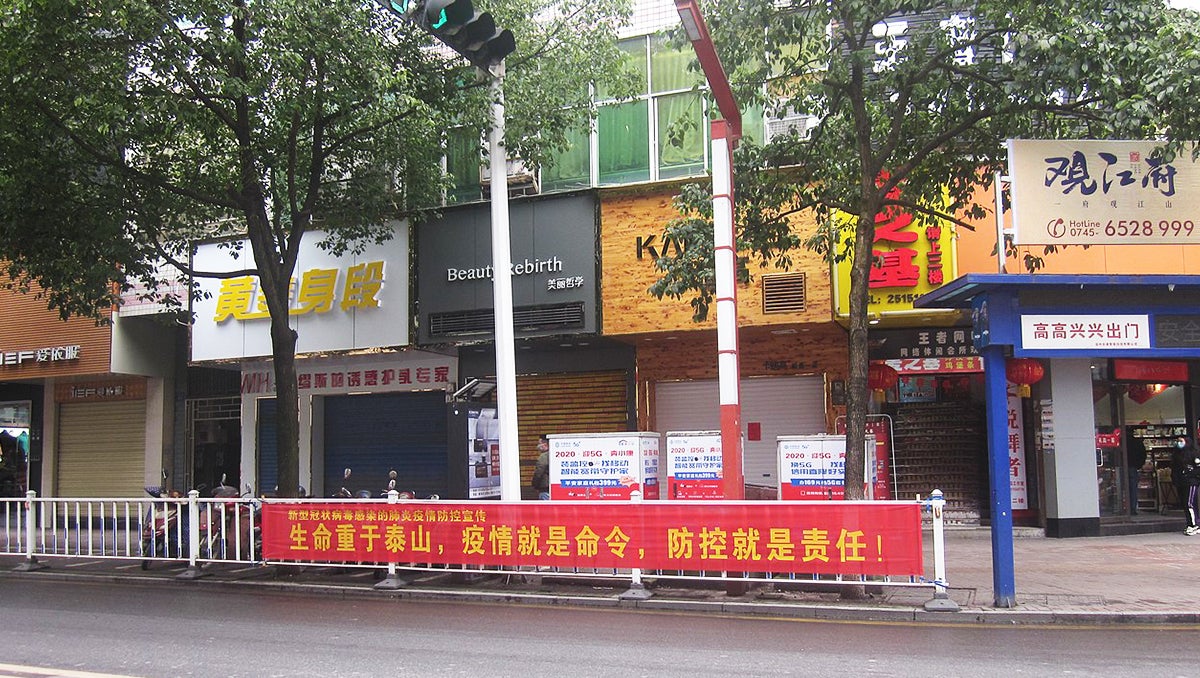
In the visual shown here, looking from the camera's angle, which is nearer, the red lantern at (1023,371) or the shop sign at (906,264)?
the red lantern at (1023,371)

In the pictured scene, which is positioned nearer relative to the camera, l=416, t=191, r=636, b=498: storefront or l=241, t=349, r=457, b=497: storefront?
l=416, t=191, r=636, b=498: storefront

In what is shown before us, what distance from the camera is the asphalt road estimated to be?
23.4ft

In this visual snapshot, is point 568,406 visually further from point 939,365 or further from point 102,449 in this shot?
point 102,449

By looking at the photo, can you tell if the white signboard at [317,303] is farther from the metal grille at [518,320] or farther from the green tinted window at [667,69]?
the green tinted window at [667,69]

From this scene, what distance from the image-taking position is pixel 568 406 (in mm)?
17984

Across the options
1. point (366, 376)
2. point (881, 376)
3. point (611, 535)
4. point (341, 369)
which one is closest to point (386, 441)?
point (366, 376)

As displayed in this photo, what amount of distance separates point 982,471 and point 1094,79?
797 centimetres

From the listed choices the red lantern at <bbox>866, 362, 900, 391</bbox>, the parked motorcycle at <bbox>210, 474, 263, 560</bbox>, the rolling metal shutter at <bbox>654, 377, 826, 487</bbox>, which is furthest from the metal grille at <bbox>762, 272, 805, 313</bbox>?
the parked motorcycle at <bbox>210, 474, 263, 560</bbox>

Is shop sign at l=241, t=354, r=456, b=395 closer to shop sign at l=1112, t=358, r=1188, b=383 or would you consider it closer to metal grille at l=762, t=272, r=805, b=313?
metal grille at l=762, t=272, r=805, b=313

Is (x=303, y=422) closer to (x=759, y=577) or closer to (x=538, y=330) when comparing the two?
(x=538, y=330)

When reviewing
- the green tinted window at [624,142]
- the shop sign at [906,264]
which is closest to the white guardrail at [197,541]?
the shop sign at [906,264]

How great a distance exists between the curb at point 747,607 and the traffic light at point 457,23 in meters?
5.89

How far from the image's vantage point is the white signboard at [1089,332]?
31.1 ft

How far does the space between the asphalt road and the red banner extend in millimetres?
712
